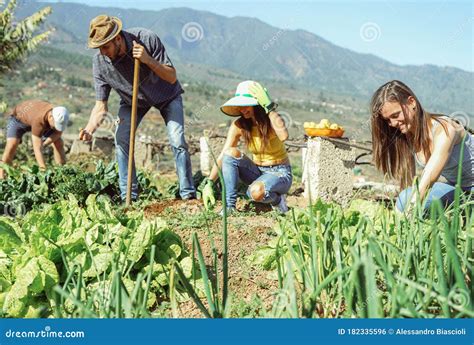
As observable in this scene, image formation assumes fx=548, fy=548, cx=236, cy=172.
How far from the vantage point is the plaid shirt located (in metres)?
4.05

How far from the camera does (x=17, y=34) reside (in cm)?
720

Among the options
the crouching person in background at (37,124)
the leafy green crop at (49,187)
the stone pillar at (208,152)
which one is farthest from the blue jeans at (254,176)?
the stone pillar at (208,152)

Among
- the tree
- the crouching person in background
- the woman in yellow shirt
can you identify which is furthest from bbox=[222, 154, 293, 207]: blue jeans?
the tree

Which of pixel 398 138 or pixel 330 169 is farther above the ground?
pixel 330 169

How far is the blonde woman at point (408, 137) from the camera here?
2607 mm

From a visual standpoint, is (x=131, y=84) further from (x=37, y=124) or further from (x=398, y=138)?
(x=398, y=138)

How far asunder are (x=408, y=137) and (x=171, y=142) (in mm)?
2030

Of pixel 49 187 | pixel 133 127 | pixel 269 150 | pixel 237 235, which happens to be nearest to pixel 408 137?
pixel 237 235

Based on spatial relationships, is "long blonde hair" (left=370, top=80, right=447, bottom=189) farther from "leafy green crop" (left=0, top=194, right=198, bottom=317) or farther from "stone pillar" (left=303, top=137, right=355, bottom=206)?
"stone pillar" (left=303, top=137, right=355, bottom=206)

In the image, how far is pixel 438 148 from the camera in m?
2.66

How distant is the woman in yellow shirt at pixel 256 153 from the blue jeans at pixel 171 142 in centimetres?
32

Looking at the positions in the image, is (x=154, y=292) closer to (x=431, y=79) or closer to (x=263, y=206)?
(x=263, y=206)

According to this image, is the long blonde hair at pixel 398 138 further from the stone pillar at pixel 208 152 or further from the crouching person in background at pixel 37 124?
the stone pillar at pixel 208 152
